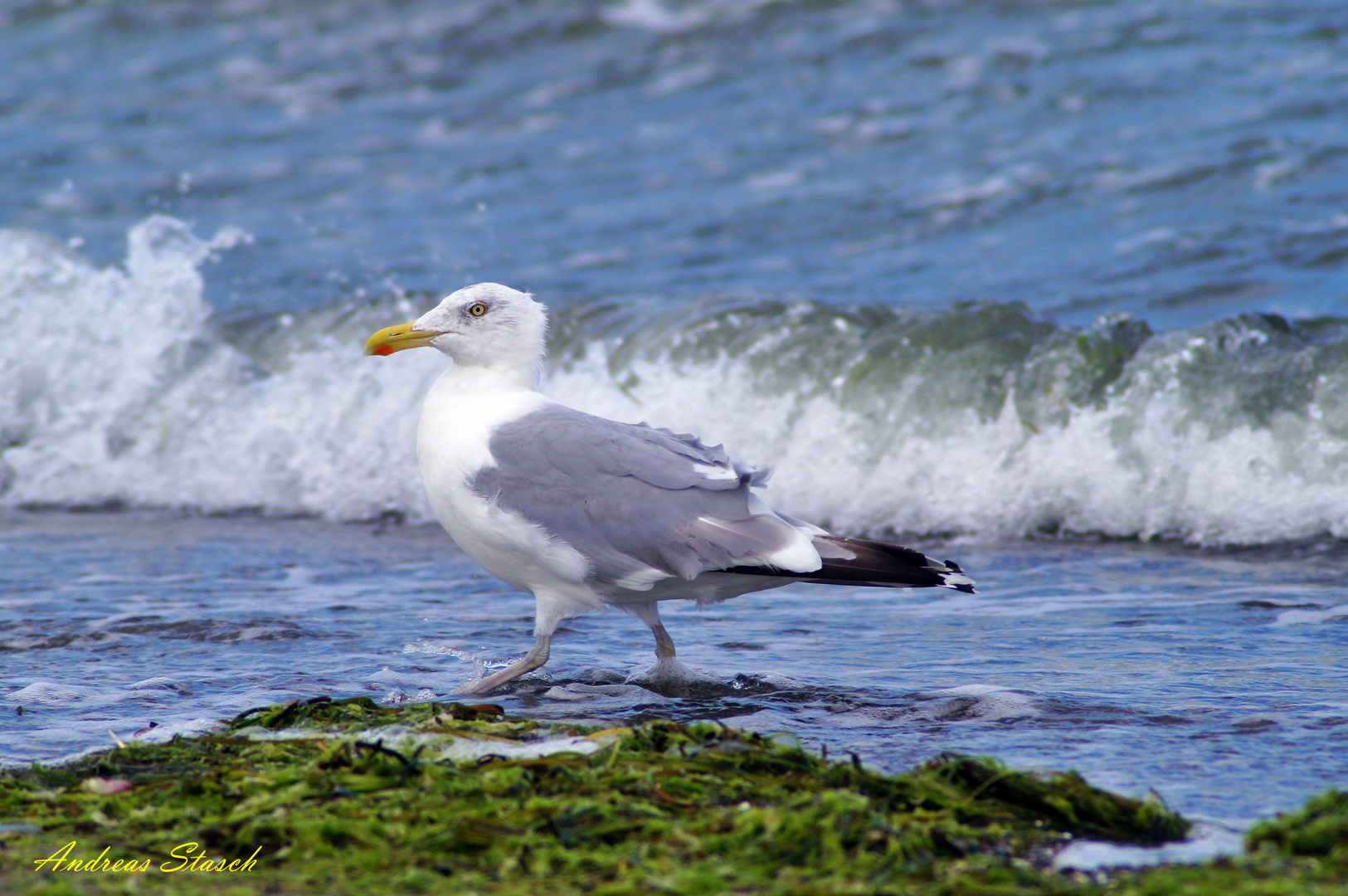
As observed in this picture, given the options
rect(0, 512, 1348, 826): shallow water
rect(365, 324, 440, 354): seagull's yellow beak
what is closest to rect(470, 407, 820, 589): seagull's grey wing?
rect(0, 512, 1348, 826): shallow water

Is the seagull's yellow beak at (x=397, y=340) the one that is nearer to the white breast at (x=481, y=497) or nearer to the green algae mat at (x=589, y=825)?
the white breast at (x=481, y=497)

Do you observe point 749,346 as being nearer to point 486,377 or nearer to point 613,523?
point 486,377

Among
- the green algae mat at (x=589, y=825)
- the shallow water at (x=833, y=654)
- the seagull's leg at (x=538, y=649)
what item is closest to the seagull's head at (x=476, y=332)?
the seagull's leg at (x=538, y=649)

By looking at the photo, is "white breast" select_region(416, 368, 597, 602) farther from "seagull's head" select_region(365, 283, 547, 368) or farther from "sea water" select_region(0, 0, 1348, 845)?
"sea water" select_region(0, 0, 1348, 845)

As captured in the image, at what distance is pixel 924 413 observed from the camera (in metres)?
7.90

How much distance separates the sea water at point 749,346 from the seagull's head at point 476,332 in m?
1.06

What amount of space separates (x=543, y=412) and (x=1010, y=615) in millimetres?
2005

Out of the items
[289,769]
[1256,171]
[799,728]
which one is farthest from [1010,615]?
[1256,171]

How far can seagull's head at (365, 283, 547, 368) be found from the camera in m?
4.73

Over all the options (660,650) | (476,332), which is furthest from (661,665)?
(476,332)

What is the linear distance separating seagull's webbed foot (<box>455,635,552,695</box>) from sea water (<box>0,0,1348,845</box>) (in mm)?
160

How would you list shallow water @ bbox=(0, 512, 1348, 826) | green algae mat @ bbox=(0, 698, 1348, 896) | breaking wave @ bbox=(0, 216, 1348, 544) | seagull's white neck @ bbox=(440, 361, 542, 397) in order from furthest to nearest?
breaking wave @ bbox=(0, 216, 1348, 544) → seagull's white neck @ bbox=(440, 361, 542, 397) → shallow water @ bbox=(0, 512, 1348, 826) → green algae mat @ bbox=(0, 698, 1348, 896)

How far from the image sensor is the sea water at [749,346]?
4488 mm

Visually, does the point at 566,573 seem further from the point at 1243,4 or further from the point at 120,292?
the point at 1243,4
